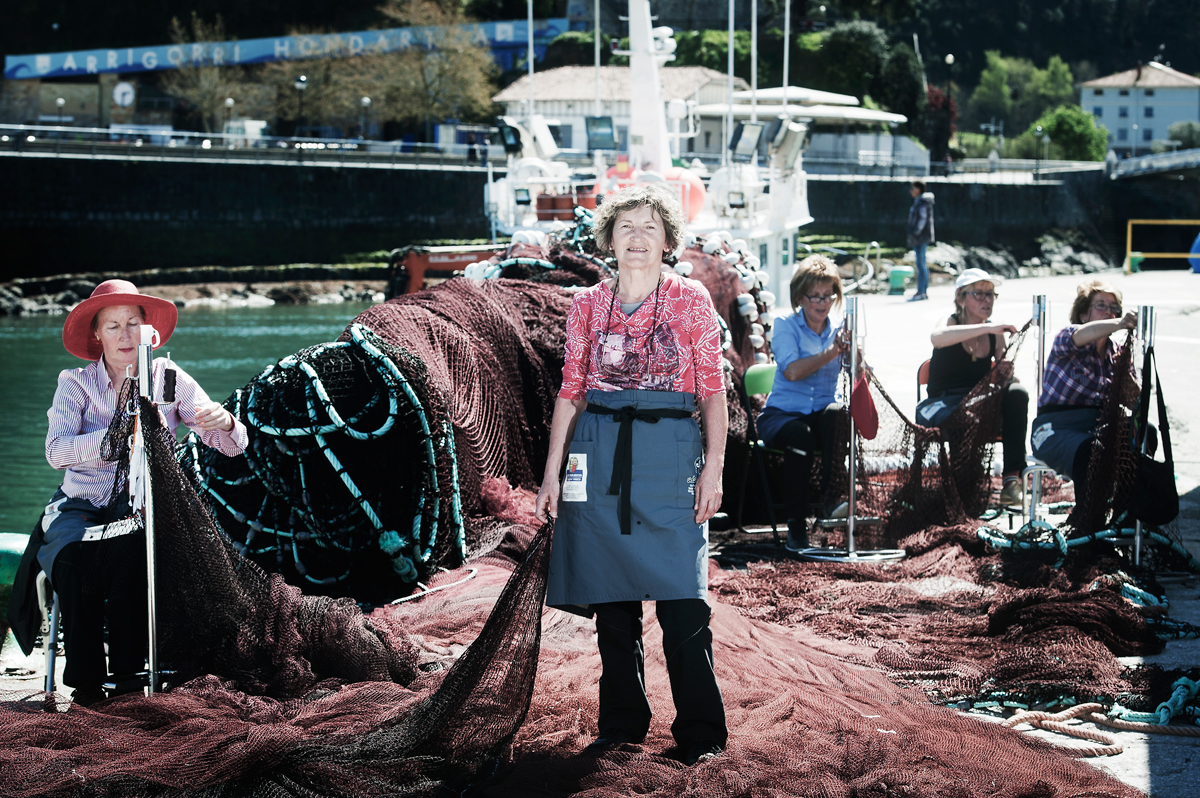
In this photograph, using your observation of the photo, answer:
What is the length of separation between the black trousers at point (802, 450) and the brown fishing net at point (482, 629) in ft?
0.88

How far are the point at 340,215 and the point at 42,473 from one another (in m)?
25.6

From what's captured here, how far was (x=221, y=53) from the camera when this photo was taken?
55812 mm

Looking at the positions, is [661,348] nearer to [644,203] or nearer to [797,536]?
[644,203]

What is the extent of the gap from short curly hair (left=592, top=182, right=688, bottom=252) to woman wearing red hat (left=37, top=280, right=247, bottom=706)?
4.45 feet

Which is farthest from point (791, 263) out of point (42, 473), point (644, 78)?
point (42, 473)

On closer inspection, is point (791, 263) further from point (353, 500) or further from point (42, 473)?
point (353, 500)

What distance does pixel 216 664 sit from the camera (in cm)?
361

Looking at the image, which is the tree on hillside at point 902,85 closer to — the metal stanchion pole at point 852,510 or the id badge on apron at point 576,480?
the metal stanchion pole at point 852,510

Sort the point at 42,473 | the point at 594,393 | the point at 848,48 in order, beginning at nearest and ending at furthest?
the point at 594,393 → the point at 42,473 → the point at 848,48

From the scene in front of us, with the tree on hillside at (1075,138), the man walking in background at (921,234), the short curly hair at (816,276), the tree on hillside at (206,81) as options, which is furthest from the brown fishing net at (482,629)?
the tree on hillside at (1075,138)

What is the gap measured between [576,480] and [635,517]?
0.19 meters

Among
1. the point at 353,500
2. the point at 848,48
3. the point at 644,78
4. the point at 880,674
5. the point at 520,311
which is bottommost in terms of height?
the point at 880,674

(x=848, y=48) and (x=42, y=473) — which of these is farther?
(x=848, y=48)

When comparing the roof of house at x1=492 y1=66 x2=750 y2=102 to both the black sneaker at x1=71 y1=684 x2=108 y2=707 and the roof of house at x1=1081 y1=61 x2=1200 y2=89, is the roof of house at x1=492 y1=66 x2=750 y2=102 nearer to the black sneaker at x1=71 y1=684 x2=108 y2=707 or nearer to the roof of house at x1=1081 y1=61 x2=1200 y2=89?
the roof of house at x1=1081 y1=61 x2=1200 y2=89
